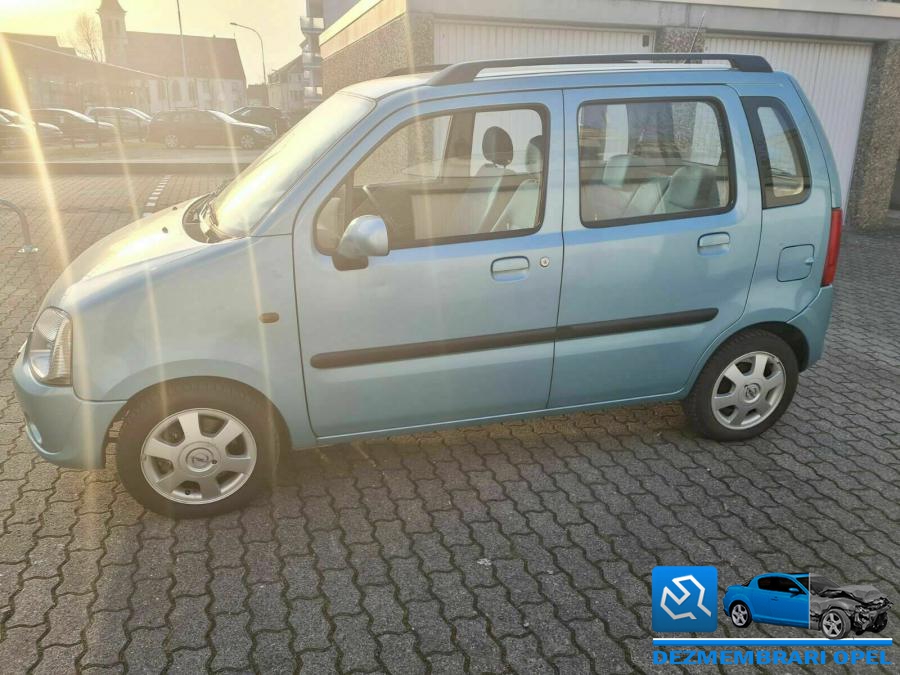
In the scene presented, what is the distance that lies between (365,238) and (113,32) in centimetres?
9623

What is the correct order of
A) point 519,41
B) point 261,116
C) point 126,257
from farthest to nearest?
point 261,116 < point 519,41 < point 126,257

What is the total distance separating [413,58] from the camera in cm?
904

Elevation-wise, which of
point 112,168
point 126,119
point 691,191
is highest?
point 691,191

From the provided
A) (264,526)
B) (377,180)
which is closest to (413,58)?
(377,180)

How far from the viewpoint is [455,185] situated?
3.85 m

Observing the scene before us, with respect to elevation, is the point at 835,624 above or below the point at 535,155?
below

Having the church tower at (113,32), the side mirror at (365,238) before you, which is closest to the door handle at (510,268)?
the side mirror at (365,238)

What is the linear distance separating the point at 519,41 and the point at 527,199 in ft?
22.1

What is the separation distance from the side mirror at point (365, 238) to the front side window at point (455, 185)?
137 millimetres

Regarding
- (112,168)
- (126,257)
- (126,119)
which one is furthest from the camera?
(126,119)

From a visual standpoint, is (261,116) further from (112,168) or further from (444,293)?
(444,293)

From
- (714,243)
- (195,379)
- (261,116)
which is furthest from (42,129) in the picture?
(714,243)

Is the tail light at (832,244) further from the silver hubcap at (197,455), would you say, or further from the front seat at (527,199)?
the silver hubcap at (197,455)

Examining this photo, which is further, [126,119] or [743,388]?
[126,119]
